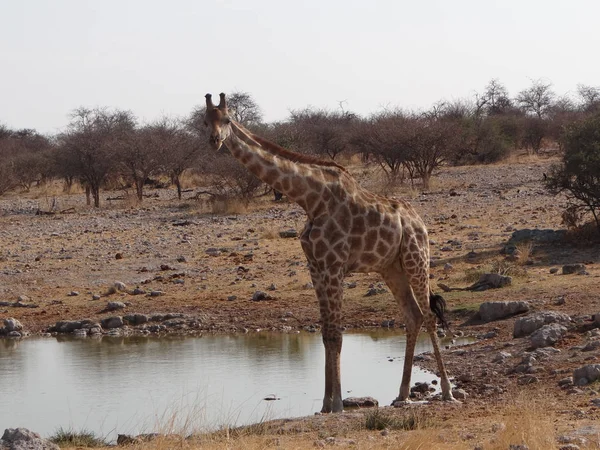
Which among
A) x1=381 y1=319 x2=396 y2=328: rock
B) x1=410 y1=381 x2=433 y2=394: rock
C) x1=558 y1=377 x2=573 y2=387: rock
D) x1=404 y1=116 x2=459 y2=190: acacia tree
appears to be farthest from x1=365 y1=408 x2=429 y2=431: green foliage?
x1=404 y1=116 x2=459 y2=190: acacia tree

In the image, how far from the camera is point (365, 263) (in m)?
9.98

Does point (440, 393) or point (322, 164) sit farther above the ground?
point (322, 164)

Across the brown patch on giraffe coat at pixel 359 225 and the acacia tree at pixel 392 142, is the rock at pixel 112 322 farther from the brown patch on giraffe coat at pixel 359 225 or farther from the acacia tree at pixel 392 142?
the acacia tree at pixel 392 142

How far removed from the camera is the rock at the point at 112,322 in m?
15.5

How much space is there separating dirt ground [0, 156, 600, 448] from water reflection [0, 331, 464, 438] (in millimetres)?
821

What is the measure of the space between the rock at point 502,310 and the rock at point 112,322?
541 cm

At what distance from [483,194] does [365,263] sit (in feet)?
67.5

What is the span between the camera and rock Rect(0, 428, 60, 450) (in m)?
7.01

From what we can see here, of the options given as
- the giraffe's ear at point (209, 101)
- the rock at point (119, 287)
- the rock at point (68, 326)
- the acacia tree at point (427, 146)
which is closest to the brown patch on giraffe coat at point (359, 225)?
the giraffe's ear at point (209, 101)

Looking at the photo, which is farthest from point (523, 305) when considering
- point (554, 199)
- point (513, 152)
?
point (513, 152)

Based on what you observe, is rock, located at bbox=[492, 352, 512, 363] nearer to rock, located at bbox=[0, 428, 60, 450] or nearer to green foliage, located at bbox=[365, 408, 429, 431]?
green foliage, located at bbox=[365, 408, 429, 431]

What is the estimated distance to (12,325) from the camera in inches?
603

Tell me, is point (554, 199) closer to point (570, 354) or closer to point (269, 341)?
point (269, 341)

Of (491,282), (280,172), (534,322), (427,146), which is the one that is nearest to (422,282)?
(280,172)
